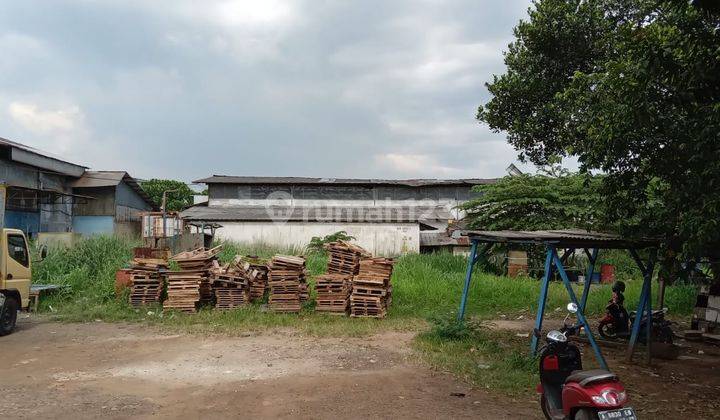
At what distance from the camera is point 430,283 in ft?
52.7

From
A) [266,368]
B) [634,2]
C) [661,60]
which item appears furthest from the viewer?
[634,2]

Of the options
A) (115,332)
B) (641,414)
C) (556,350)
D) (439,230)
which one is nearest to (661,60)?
(556,350)

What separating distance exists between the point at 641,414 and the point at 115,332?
10105 millimetres

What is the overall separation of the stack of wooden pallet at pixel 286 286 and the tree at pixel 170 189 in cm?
3604

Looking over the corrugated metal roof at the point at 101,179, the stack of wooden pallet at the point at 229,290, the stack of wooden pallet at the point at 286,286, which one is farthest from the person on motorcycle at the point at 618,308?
the corrugated metal roof at the point at 101,179

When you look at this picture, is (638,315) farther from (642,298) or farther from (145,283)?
(145,283)

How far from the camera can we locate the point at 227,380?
24.3 feet

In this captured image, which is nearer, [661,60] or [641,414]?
[641,414]

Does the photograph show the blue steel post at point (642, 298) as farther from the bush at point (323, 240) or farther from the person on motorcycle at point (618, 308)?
the bush at point (323, 240)

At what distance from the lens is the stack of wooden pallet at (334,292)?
13039mm

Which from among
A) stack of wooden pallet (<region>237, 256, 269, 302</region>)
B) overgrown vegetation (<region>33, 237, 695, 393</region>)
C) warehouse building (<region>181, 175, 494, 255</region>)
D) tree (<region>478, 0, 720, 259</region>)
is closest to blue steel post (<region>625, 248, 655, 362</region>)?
tree (<region>478, 0, 720, 259</region>)

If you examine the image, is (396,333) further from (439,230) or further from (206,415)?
(439,230)

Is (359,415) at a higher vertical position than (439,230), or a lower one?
lower

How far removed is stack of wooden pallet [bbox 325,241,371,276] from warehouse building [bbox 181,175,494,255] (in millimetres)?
14346
